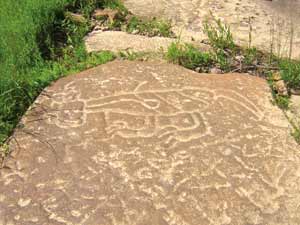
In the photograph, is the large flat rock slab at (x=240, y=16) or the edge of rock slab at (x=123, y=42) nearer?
the edge of rock slab at (x=123, y=42)

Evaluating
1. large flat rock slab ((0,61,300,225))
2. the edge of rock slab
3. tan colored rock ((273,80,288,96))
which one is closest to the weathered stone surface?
the edge of rock slab

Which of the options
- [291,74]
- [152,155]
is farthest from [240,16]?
[152,155]

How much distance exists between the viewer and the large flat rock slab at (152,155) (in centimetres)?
209

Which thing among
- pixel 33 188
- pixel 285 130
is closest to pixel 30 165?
pixel 33 188

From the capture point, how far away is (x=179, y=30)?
3543 mm

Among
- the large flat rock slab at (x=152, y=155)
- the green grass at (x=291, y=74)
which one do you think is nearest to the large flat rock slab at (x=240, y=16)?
the green grass at (x=291, y=74)

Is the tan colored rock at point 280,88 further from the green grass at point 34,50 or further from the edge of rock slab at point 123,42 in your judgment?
the green grass at point 34,50

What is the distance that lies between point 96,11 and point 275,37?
1.32 meters

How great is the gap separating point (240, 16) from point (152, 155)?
5.91ft

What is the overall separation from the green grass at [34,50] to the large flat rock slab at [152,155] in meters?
0.10

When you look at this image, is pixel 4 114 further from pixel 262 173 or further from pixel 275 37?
pixel 275 37

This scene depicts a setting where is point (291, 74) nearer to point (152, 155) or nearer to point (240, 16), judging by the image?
point (240, 16)

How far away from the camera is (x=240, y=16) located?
374 cm

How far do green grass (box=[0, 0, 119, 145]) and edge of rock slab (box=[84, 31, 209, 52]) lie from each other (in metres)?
0.08
